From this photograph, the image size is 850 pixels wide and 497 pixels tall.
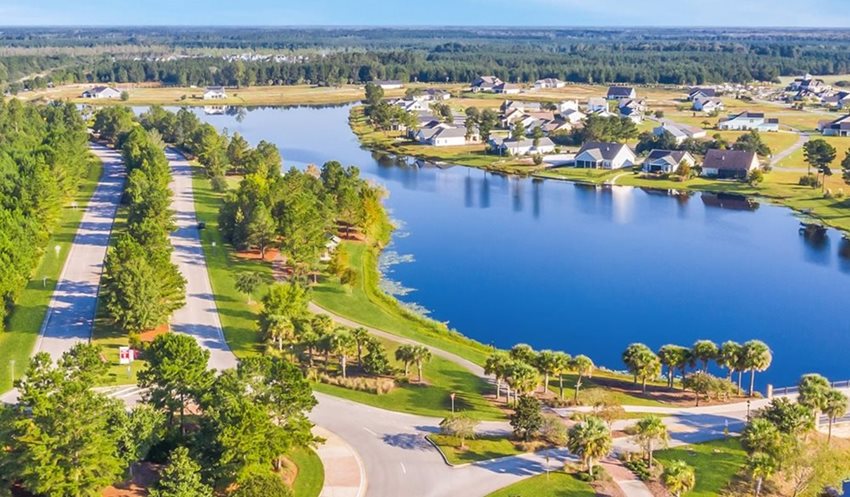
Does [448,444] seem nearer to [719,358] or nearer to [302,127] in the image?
[719,358]

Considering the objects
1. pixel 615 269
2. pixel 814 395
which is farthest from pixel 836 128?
pixel 814 395

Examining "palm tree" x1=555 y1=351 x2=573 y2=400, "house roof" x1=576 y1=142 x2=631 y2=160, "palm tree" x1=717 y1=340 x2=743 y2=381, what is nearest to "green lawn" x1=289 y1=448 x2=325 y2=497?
"palm tree" x1=555 y1=351 x2=573 y2=400

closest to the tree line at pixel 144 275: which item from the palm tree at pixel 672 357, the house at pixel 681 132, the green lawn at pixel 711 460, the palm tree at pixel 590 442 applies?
the palm tree at pixel 590 442

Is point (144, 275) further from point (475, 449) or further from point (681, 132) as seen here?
point (681, 132)

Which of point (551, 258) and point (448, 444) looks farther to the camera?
point (551, 258)

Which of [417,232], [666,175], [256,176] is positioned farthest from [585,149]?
[256,176]

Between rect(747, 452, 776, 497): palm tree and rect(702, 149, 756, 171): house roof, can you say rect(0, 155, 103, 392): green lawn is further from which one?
rect(702, 149, 756, 171): house roof

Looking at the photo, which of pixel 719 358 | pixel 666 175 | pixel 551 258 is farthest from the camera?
pixel 666 175
